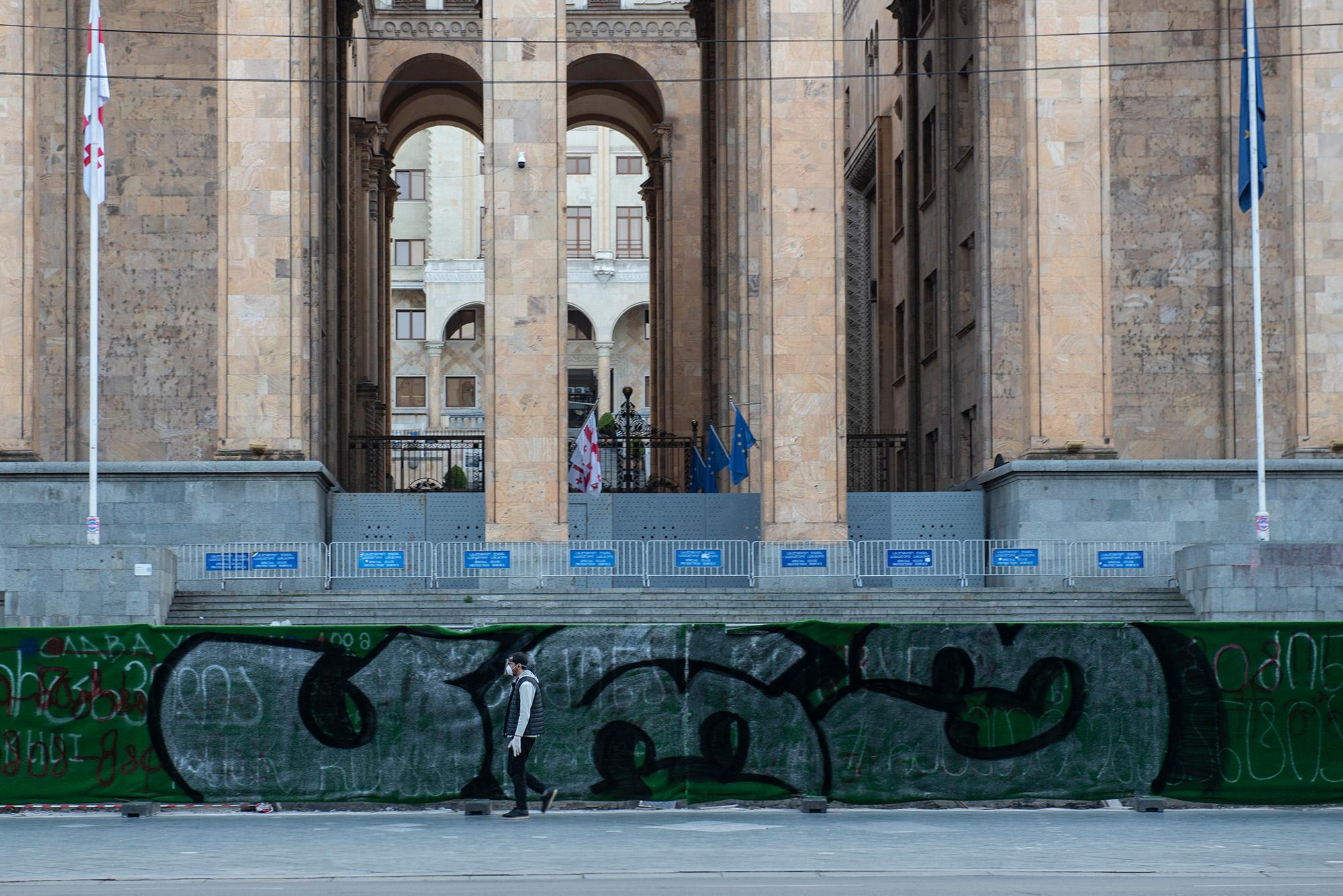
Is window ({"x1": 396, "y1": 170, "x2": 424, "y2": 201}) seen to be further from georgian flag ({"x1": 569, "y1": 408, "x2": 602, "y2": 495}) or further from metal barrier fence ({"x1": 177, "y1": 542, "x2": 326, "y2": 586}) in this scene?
metal barrier fence ({"x1": 177, "y1": 542, "x2": 326, "y2": 586})

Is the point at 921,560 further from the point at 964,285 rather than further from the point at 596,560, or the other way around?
the point at 964,285

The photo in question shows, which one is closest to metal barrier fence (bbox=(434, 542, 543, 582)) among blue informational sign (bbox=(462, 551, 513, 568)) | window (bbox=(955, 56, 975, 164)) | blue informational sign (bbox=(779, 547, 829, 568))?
blue informational sign (bbox=(462, 551, 513, 568))

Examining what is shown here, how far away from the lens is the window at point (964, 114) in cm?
4725

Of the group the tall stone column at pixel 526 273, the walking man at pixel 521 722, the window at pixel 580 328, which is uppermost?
the window at pixel 580 328

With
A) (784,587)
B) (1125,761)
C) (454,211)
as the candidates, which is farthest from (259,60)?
(454,211)

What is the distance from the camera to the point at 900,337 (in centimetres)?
5975

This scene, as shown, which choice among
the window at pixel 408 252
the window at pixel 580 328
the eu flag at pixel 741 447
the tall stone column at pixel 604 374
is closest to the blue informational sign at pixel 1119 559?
the eu flag at pixel 741 447

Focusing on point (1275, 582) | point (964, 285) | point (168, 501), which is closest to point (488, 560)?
point (168, 501)

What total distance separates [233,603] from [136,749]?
12305 mm

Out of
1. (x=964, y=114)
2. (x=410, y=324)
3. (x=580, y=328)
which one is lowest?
(x=964, y=114)

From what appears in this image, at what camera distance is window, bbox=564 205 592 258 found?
103m

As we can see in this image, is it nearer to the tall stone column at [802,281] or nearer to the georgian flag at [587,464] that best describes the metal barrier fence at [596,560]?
the tall stone column at [802,281]

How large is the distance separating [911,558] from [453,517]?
9687mm

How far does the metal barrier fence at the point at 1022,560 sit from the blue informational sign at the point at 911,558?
2.23 feet
